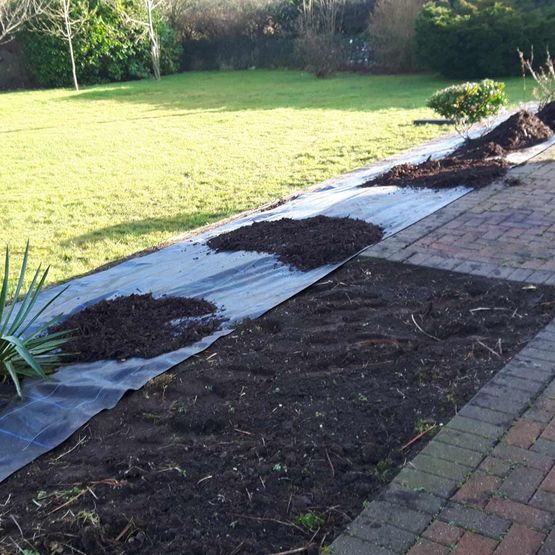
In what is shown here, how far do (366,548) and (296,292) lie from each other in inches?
105

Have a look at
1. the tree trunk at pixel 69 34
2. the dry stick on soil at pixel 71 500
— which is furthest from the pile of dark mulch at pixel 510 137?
the tree trunk at pixel 69 34

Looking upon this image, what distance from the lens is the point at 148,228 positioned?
783 centimetres

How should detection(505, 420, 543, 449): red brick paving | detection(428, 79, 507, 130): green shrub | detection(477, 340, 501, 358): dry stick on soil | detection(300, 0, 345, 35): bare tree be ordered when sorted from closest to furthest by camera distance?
detection(505, 420, 543, 449): red brick paving, detection(477, 340, 501, 358): dry stick on soil, detection(428, 79, 507, 130): green shrub, detection(300, 0, 345, 35): bare tree

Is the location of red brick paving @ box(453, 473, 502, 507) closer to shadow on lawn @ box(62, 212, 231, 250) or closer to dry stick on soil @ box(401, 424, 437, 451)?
dry stick on soil @ box(401, 424, 437, 451)

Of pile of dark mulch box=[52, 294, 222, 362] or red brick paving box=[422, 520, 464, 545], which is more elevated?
pile of dark mulch box=[52, 294, 222, 362]

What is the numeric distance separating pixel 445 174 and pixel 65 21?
66.1 feet

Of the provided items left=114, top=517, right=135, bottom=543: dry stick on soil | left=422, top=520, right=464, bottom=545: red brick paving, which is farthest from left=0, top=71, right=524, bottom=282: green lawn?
left=422, top=520, right=464, bottom=545: red brick paving

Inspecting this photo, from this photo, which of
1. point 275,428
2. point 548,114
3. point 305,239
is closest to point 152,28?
point 548,114

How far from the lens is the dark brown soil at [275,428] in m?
2.85

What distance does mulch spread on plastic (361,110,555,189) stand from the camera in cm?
776

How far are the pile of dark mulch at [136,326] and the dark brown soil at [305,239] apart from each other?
0.95 meters

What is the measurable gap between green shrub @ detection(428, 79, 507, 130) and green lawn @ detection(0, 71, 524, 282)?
1.19m

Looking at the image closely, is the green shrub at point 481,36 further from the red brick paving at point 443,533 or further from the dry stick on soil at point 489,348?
the red brick paving at point 443,533

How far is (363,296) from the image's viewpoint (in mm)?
4930
